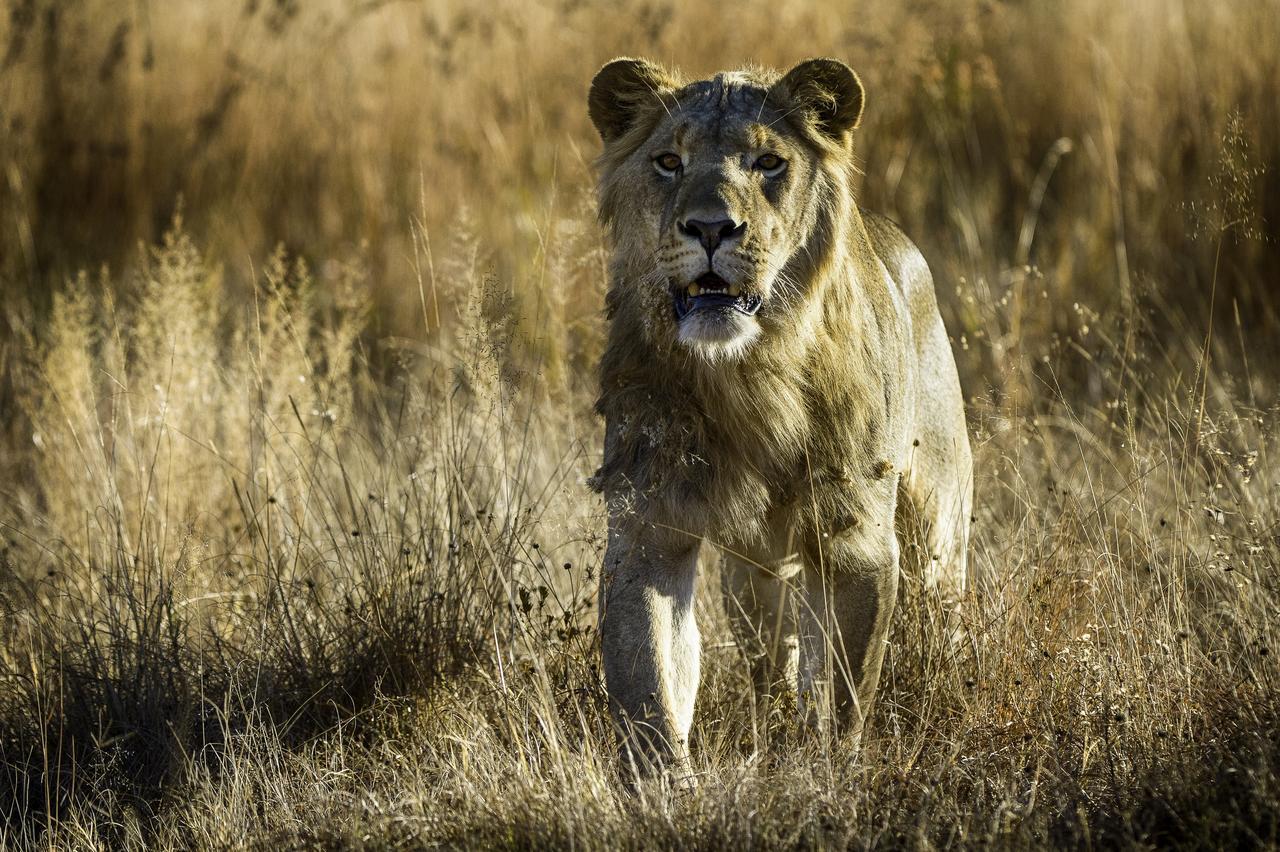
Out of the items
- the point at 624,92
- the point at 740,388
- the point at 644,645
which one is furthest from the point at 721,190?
the point at 644,645

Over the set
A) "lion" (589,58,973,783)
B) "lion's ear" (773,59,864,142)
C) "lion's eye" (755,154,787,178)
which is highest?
"lion's ear" (773,59,864,142)

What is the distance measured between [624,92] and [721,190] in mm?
754

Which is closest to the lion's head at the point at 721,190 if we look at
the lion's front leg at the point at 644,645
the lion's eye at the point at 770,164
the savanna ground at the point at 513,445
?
the lion's eye at the point at 770,164

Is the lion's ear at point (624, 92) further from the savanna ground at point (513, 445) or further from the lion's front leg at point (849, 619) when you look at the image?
the lion's front leg at point (849, 619)

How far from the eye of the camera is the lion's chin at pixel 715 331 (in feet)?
12.5

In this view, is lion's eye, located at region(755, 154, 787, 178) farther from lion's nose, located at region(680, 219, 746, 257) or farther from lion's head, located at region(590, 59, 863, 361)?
lion's nose, located at region(680, 219, 746, 257)

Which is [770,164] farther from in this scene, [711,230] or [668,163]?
[711,230]

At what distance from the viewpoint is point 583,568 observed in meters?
5.31

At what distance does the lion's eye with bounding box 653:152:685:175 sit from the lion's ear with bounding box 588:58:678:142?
0.29 m

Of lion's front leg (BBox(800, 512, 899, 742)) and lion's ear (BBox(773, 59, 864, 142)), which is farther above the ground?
lion's ear (BBox(773, 59, 864, 142))

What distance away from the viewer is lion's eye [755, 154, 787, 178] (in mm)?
4062

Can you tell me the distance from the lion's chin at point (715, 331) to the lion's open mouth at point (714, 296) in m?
0.02

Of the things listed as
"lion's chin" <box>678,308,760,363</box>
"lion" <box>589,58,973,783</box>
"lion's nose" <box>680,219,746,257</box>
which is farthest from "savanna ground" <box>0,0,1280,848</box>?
"lion's nose" <box>680,219,746,257</box>

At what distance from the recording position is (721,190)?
3.84 meters
